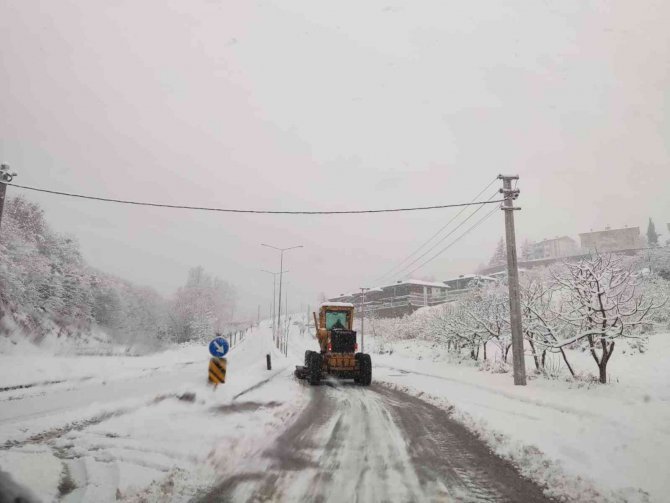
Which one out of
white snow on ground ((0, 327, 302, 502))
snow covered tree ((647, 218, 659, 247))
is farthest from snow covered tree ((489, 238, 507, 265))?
white snow on ground ((0, 327, 302, 502))

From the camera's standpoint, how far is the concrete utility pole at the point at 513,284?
12.6m

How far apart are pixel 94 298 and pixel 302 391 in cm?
3162

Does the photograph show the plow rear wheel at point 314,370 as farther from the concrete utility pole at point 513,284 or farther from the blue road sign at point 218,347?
the concrete utility pole at point 513,284

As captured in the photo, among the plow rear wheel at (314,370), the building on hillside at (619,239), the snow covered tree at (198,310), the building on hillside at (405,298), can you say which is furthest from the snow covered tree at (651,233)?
the plow rear wheel at (314,370)

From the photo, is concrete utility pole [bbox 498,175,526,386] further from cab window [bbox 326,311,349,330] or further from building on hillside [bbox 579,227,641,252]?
building on hillside [bbox 579,227,641,252]

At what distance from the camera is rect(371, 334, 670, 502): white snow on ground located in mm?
4781

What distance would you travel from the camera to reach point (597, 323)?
11.1 metres

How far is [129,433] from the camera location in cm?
691

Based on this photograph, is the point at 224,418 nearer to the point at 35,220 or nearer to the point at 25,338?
the point at 25,338

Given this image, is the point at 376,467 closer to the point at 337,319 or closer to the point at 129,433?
the point at 129,433

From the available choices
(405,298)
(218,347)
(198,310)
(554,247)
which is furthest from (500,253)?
(218,347)

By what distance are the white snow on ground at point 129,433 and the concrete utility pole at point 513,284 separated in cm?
689

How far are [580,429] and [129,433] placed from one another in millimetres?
7696

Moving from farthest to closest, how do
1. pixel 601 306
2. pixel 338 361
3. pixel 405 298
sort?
pixel 405 298 < pixel 338 361 < pixel 601 306
